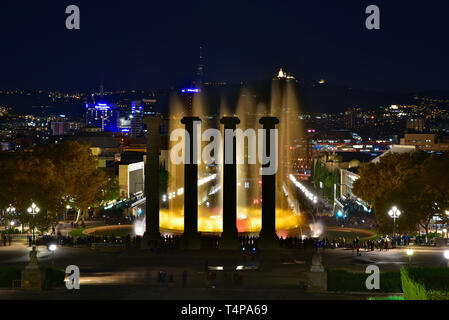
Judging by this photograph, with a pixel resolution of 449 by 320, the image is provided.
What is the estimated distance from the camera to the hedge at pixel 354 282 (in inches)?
1687

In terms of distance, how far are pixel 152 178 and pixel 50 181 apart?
1867 cm

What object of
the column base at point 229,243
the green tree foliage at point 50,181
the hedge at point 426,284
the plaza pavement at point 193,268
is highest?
the green tree foliage at point 50,181

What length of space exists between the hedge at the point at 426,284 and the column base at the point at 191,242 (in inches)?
1085

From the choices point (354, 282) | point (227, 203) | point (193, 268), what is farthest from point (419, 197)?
point (354, 282)

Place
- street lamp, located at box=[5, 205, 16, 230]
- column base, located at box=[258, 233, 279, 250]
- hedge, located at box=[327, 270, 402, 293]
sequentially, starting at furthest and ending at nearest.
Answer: street lamp, located at box=[5, 205, 16, 230]
column base, located at box=[258, 233, 279, 250]
hedge, located at box=[327, 270, 402, 293]

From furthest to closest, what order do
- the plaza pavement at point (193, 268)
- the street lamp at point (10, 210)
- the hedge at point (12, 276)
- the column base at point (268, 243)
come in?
the street lamp at point (10, 210) < the column base at point (268, 243) < the hedge at point (12, 276) < the plaza pavement at point (193, 268)

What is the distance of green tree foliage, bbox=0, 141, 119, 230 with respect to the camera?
3127 inches

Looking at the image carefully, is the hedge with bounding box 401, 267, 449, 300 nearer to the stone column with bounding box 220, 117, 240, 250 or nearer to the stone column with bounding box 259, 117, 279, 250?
the stone column with bounding box 259, 117, 279, 250

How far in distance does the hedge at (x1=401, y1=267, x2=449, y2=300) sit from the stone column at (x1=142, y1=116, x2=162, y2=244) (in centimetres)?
3155

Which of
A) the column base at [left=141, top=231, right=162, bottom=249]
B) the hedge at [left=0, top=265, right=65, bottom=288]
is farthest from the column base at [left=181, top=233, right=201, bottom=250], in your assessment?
the hedge at [left=0, top=265, right=65, bottom=288]

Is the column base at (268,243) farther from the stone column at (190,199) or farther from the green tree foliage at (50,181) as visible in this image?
the green tree foliage at (50,181)

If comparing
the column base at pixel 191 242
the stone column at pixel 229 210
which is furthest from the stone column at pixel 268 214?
the column base at pixel 191 242

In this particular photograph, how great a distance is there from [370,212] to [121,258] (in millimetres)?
64271
